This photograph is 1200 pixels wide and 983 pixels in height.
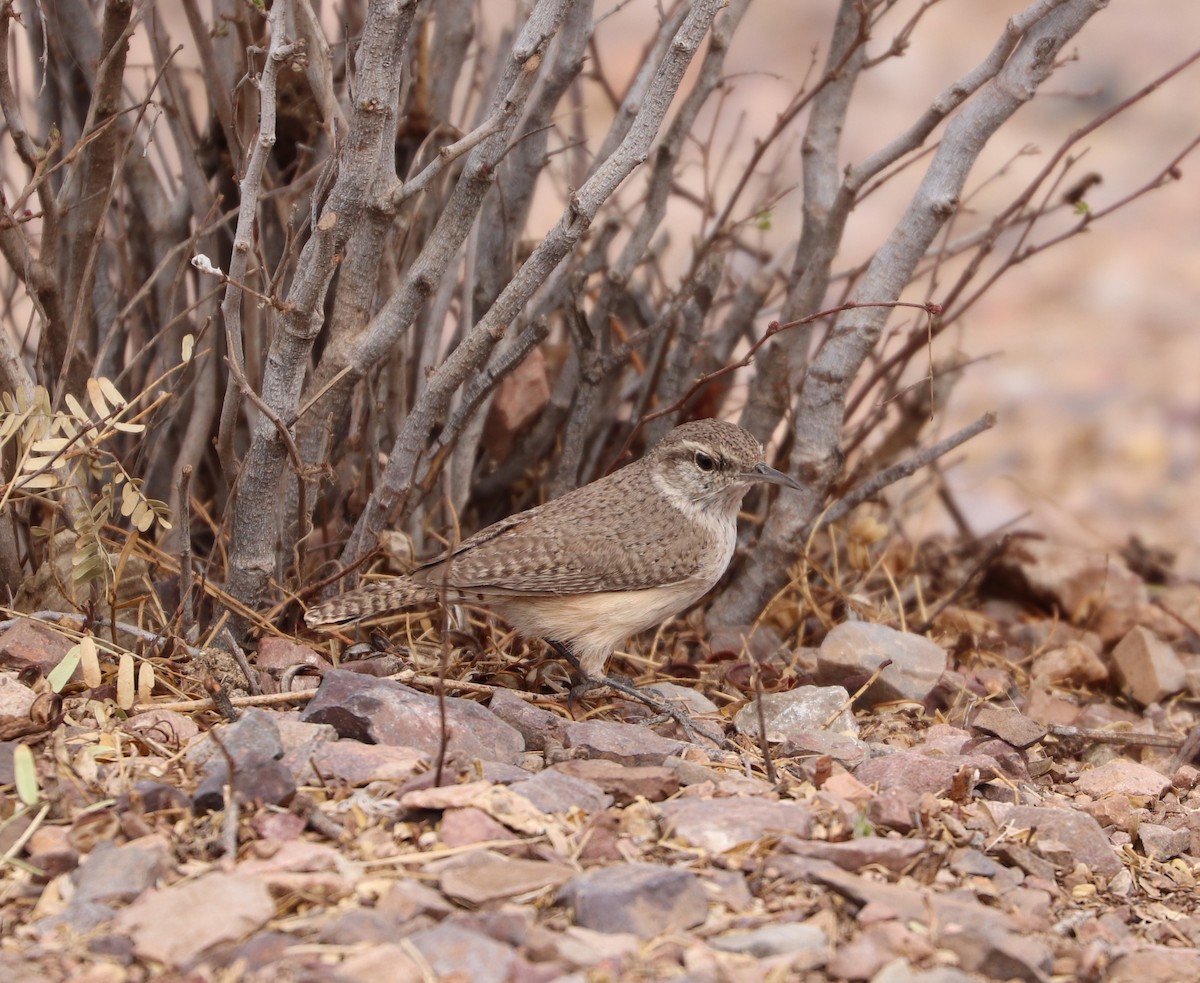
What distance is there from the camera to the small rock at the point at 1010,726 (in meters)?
4.25

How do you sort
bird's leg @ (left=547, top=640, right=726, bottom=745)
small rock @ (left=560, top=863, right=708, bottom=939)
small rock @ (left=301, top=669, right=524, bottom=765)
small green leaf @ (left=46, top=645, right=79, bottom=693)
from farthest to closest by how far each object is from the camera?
bird's leg @ (left=547, top=640, right=726, bottom=745) → small rock @ (left=301, top=669, right=524, bottom=765) → small green leaf @ (left=46, top=645, right=79, bottom=693) → small rock @ (left=560, top=863, right=708, bottom=939)

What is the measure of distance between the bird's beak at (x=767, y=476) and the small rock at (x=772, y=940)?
2.10 metres

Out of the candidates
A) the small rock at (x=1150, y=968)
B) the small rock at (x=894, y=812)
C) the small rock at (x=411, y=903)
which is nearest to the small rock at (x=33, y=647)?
the small rock at (x=411, y=903)

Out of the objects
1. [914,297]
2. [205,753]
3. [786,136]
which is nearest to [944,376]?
[914,297]

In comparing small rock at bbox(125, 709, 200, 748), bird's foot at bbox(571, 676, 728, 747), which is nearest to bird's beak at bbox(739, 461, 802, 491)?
bird's foot at bbox(571, 676, 728, 747)

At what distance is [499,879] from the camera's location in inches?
111

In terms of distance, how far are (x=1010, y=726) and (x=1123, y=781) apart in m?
0.39

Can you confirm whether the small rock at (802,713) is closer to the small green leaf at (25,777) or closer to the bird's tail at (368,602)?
the bird's tail at (368,602)

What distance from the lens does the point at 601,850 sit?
9.92 feet

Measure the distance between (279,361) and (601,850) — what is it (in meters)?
1.79

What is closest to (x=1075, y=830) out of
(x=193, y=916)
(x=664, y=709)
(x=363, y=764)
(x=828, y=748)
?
(x=828, y=748)

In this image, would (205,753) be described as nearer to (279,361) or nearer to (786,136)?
(279,361)

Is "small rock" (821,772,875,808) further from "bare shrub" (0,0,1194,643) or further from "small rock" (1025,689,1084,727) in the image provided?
"small rock" (1025,689,1084,727)

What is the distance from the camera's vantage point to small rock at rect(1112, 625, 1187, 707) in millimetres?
5125
